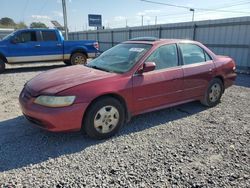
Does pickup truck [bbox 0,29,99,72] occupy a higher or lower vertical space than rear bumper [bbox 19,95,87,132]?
higher

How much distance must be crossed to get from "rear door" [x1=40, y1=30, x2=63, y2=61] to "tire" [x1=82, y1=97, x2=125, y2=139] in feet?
26.9

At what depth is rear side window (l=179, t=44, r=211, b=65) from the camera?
15.3 feet

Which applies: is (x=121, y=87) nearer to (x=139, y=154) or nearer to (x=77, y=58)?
(x=139, y=154)

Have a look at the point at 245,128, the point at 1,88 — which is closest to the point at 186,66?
the point at 245,128

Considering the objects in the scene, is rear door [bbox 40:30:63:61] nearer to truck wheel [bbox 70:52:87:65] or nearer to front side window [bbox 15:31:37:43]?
front side window [bbox 15:31:37:43]

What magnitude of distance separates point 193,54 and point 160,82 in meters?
1.28

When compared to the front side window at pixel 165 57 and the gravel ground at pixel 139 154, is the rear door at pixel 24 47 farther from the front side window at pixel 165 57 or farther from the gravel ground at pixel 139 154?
the front side window at pixel 165 57

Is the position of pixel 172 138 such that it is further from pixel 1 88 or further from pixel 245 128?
pixel 1 88

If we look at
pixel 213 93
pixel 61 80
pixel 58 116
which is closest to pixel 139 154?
pixel 58 116

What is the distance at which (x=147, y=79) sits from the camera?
397cm

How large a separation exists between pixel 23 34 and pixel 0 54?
1.34 meters

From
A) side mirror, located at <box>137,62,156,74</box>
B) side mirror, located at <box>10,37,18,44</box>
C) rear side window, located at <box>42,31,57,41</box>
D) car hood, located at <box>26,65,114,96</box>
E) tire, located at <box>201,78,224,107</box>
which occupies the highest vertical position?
rear side window, located at <box>42,31,57,41</box>

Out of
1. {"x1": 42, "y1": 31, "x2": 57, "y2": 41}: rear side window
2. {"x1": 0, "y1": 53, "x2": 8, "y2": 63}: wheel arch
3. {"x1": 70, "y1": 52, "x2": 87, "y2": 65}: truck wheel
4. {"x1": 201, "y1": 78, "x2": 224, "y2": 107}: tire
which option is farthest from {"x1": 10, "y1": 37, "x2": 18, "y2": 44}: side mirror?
{"x1": 201, "y1": 78, "x2": 224, "y2": 107}: tire

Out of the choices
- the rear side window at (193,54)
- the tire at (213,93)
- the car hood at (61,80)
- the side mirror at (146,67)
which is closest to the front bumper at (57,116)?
the car hood at (61,80)
